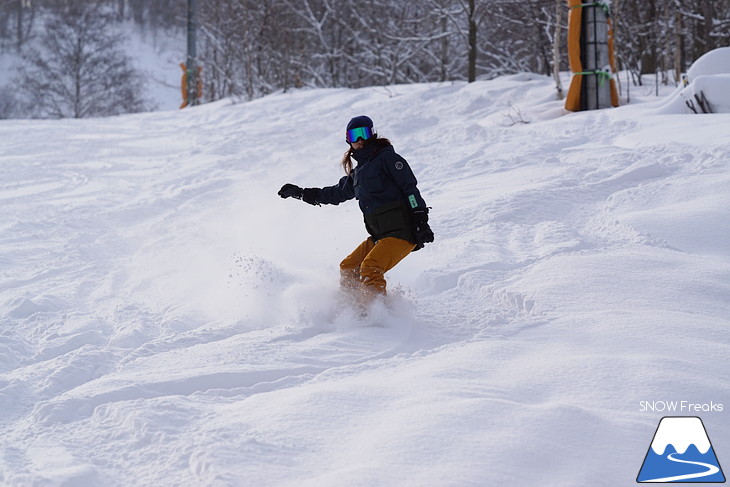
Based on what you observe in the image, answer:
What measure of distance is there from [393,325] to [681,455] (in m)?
1.77

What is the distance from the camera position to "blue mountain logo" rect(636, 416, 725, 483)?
2338mm

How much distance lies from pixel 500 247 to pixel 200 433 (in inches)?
118

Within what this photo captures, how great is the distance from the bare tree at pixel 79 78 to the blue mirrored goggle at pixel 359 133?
33.6 m

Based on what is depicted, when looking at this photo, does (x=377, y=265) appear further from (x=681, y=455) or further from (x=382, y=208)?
(x=681, y=455)

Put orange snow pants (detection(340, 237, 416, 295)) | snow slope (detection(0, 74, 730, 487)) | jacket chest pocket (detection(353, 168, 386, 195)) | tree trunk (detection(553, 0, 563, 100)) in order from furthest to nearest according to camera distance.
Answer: tree trunk (detection(553, 0, 563, 100)) → jacket chest pocket (detection(353, 168, 386, 195)) → orange snow pants (detection(340, 237, 416, 295)) → snow slope (detection(0, 74, 730, 487))

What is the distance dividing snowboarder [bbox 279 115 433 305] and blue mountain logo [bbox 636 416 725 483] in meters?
1.83

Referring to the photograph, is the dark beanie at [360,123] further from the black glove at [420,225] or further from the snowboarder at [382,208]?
the black glove at [420,225]

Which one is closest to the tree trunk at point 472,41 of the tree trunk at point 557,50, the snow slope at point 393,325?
the tree trunk at point 557,50

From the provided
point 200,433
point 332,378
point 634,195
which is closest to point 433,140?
point 634,195

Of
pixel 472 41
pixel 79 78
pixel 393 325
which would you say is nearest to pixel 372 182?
pixel 393 325

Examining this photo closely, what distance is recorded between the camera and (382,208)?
13.6ft

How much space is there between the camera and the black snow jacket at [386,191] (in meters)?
4.09

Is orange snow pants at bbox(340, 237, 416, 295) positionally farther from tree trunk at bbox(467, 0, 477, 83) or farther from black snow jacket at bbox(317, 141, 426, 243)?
tree trunk at bbox(467, 0, 477, 83)

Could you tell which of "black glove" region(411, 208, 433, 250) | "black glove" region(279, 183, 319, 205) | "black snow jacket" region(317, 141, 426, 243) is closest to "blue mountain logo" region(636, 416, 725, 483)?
"black glove" region(411, 208, 433, 250)
